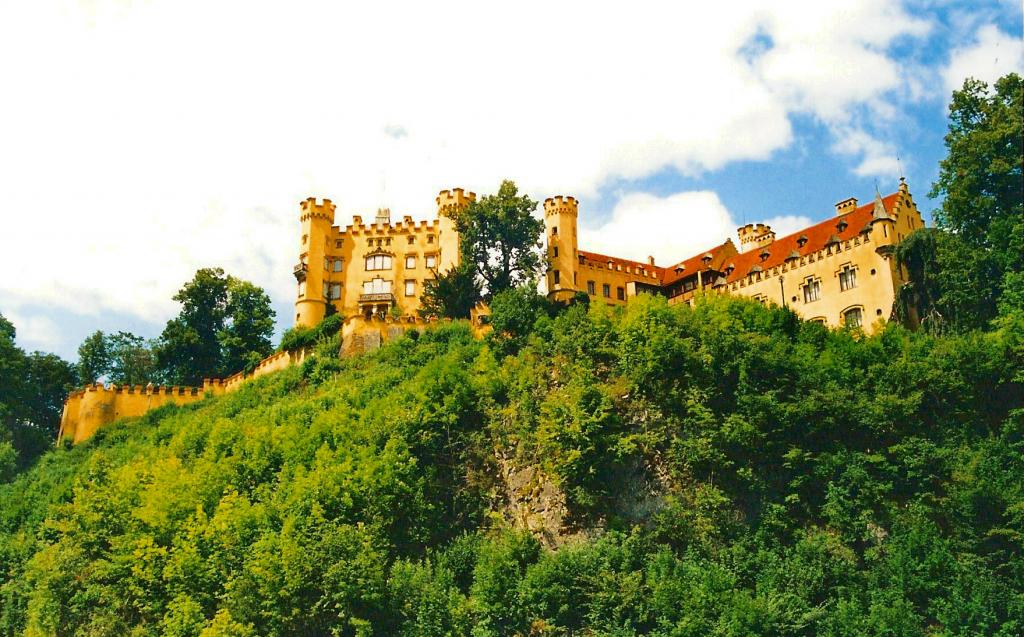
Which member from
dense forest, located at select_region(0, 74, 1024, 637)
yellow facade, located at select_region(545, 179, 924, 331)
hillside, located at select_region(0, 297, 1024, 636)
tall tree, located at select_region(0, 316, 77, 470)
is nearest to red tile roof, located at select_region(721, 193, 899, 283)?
yellow facade, located at select_region(545, 179, 924, 331)

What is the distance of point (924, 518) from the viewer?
1232 inches

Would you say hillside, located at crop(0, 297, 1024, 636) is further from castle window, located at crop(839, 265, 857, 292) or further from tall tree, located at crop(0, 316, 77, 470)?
tall tree, located at crop(0, 316, 77, 470)

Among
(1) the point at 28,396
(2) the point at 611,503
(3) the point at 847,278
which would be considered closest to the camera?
(2) the point at 611,503

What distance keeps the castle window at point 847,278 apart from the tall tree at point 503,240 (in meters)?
17.1

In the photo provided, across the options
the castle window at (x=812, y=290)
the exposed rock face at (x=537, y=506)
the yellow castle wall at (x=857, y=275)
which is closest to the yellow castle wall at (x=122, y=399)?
the exposed rock face at (x=537, y=506)

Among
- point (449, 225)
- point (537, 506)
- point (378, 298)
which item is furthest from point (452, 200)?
point (537, 506)

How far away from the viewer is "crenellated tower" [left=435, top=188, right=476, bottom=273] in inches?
2367

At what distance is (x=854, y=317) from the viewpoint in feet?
156

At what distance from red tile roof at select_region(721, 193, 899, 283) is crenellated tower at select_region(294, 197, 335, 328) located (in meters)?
25.6

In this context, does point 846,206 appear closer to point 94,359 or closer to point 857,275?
point 857,275

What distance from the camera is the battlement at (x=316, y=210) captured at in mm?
64938

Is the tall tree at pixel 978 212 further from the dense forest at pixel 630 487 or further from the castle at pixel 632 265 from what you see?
the castle at pixel 632 265

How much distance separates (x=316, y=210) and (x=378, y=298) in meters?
8.05

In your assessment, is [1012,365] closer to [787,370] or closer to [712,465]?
[787,370]
